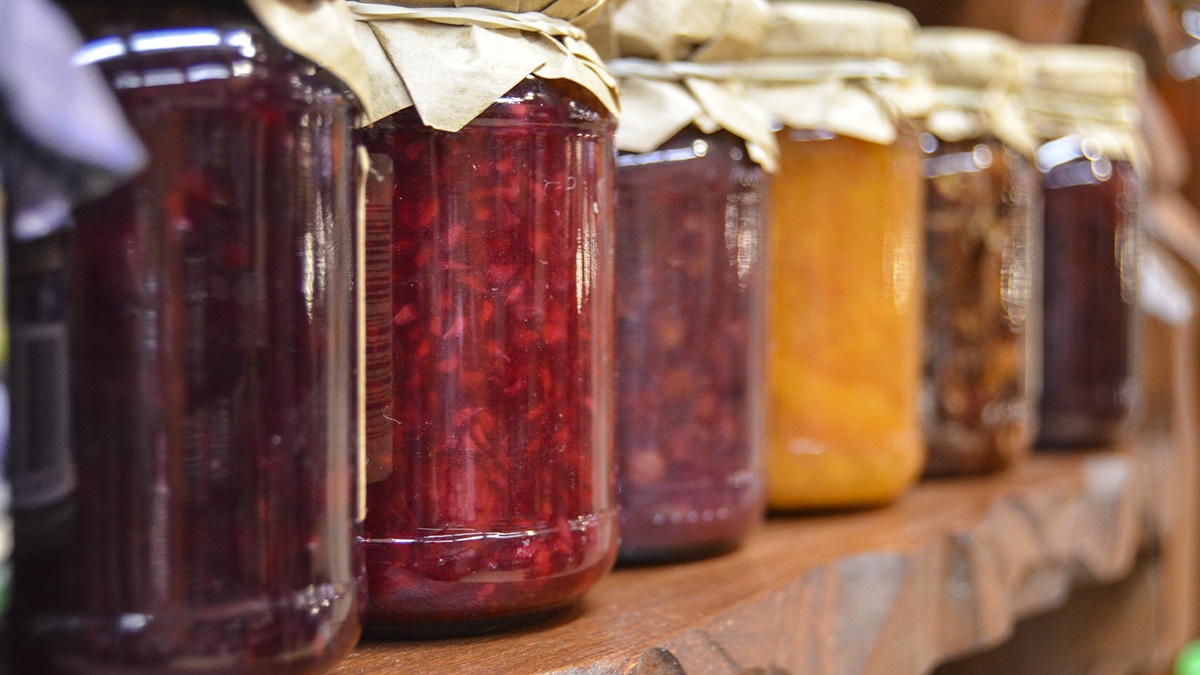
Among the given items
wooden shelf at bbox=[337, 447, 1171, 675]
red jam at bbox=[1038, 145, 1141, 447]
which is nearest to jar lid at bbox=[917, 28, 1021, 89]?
red jam at bbox=[1038, 145, 1141, 447]

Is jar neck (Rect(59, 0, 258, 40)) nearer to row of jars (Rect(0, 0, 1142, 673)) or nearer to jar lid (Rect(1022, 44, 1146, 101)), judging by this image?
row of jars (Rect(0, 0, 1142, 673))

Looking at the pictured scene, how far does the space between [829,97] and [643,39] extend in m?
0.24

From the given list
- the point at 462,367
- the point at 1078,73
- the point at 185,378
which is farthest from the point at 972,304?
the point at 185,378

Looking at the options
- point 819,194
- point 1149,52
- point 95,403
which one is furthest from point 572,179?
point 1149,52

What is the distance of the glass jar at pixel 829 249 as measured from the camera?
3.25ft

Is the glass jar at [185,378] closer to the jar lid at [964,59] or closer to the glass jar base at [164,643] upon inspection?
the glass jar base at [164,643]

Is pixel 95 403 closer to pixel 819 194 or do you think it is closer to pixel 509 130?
pixel 509 130

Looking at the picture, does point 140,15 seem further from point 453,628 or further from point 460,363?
point 453,628

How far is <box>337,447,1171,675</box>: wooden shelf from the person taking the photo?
621 millimetres

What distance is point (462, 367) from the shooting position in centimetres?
61

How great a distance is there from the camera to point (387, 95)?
60cm

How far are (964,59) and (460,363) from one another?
2.54ft

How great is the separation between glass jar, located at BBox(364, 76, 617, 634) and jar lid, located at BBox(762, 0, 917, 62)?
16.0 inches

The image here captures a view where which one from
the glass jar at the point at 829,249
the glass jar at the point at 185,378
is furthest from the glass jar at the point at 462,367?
the glass jar at the point at 829,249
